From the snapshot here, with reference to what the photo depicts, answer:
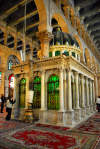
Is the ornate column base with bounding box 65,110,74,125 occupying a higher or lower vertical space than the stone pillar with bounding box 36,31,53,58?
lower

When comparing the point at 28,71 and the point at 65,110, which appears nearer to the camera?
the point at 65,110

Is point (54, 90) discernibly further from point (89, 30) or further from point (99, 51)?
point (99, 51)

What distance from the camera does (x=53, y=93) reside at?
28.5ft

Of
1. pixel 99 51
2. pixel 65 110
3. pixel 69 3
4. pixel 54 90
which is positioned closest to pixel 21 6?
pixel 69 3

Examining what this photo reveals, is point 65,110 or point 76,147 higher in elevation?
point 65,110

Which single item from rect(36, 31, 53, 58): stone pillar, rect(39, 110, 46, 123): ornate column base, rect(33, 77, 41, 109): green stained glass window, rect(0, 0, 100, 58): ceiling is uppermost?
rect(0, 0, 100, 58): ceiling

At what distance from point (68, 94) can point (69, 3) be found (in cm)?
1405

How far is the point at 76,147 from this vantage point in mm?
4453

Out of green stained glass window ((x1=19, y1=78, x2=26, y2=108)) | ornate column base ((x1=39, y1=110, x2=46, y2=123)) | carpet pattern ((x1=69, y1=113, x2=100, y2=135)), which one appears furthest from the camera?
green stained glass window ((x1=19, y1=78, x2=26, y2=108))

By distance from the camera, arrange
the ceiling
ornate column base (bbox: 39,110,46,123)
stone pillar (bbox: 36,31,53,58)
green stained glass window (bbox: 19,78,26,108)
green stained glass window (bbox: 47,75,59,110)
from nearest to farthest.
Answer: ornate column base (bbox: 39,110,46,123), green stained glass window (bbox: 47,75,59,110), green stained glass window (bbox: 19,78,26,108), stone pillar (bbox: 36,31,53,58), the ceiling

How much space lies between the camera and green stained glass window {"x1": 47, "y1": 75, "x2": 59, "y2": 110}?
853cm

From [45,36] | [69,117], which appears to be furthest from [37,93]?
[45,36]

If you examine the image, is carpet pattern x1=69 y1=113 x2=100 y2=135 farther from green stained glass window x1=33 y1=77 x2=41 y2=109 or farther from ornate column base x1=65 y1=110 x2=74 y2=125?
green stained glass window x1=33 y1=77 x2=41 y2=109

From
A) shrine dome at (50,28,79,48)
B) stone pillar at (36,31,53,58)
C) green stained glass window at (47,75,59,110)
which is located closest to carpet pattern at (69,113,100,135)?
green stained glass window at (47,75,59,110)
